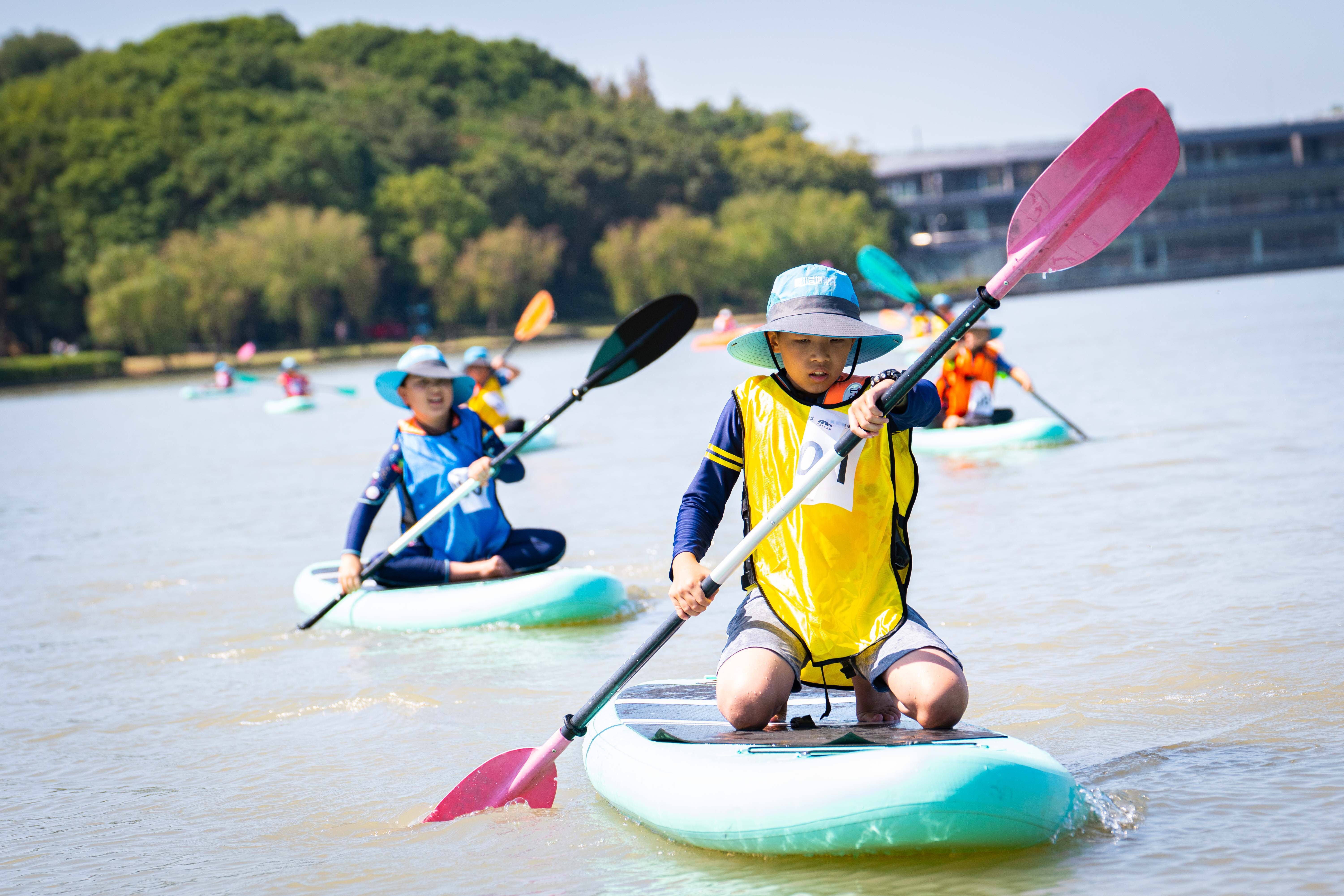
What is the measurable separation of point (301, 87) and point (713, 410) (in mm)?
59515

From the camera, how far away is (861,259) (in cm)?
1056

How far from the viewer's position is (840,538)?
11.6ft

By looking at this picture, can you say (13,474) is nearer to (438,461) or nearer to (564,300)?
(438,461)

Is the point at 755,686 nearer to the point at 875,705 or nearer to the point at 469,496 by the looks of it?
the point at 875,705

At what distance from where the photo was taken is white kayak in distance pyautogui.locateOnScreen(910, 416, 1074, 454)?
11.8 meters

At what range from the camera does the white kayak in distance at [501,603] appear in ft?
21.2

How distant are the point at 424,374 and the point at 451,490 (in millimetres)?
565

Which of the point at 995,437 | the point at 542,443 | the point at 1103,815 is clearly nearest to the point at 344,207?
the point at 542,443

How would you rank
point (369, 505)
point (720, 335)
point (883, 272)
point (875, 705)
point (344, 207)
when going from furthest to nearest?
point (344, 207) → point (720, 335) → point (883, 272) → point (369, 505) → point (875, 705)

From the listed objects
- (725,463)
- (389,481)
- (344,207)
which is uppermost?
(344,207)

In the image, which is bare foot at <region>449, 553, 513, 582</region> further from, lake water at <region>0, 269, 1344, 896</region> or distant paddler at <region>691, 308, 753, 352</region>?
distant paddler at <region>691, 308, 753, 352</region>

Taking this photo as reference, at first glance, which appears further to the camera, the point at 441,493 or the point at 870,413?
the point at 441,493

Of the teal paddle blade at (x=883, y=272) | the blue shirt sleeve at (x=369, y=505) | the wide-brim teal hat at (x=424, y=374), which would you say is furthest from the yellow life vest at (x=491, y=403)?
the blue shirt sleeve at (x=369, y=505)

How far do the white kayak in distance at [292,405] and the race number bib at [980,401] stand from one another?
16138 mm
